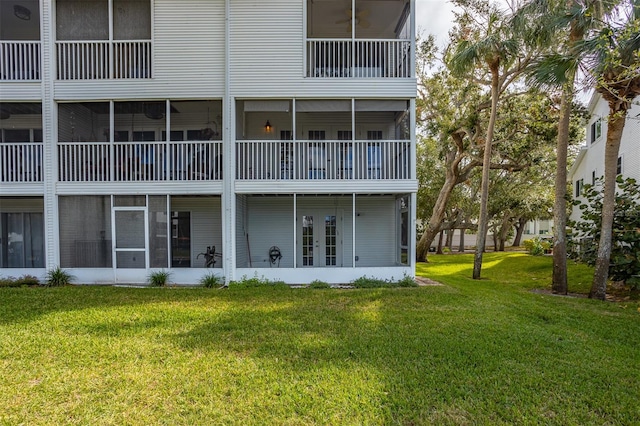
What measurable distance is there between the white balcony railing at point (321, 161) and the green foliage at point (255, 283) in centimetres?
279

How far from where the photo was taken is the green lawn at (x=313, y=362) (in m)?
3.45

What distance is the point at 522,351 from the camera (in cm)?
493

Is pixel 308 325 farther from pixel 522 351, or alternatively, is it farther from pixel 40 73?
pixel 40 73

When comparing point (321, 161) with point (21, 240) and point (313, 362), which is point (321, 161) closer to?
point (313, 362)

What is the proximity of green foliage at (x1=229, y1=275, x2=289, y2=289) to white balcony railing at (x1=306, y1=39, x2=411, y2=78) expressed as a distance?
19.0 feet

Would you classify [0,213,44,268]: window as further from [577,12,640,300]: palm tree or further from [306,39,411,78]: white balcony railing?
[577,12,640,300]: palm tree

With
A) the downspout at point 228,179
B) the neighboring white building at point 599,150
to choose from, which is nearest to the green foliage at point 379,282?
the downspout at point 228,179

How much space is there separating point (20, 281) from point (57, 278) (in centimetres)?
98

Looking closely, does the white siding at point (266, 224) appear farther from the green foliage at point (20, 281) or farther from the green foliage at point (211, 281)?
the green foliage at point (20, 281)

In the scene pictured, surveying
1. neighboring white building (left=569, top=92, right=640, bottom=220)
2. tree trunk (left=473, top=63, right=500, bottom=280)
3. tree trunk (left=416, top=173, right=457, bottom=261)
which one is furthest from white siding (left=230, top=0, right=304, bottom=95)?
tree trunk (left=416, top=173, right=457, bottom=261)

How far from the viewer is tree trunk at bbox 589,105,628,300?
8711mm

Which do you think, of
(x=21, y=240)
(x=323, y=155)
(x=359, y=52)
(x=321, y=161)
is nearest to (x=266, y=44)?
(x=359, y=52)

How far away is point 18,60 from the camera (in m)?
9.93

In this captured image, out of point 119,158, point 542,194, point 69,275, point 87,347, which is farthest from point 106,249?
point 542,194
